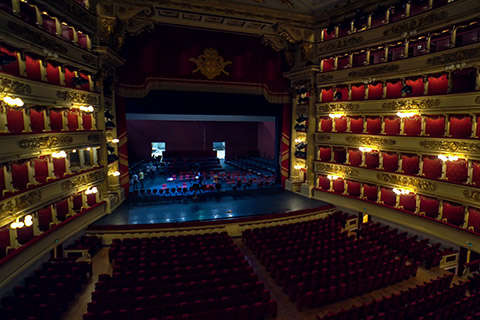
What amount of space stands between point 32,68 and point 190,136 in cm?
2220

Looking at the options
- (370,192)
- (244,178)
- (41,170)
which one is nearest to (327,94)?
(370,192)

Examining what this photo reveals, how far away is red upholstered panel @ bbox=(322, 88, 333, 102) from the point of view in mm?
20219

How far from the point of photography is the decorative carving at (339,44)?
17895 mm

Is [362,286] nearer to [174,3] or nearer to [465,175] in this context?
[465,175]

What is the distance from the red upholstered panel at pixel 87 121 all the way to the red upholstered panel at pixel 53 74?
2.42m

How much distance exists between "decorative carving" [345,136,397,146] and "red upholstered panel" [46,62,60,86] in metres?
16.8

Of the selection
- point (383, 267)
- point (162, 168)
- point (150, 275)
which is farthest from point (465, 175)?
point (162, 168)

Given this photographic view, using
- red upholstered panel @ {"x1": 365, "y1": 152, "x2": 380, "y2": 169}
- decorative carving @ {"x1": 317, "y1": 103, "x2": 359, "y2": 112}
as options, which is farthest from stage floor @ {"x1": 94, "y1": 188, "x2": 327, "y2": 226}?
decorative carving @ {"x1": 317, "y1": 103, "x2": 359, "y2": 112}

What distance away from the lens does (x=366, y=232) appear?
16.0 m

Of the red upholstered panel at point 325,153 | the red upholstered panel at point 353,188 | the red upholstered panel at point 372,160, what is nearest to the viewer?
the red upholstered panel at point 372,160

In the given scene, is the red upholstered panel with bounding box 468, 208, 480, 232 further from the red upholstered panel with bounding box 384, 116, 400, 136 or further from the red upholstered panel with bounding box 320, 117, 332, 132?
the red upholstered panel with bounding box 320, 117, 332, 132

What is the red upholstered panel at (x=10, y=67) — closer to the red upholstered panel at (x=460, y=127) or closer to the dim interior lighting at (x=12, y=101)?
the dim interior lighting at (x=12, y=101)

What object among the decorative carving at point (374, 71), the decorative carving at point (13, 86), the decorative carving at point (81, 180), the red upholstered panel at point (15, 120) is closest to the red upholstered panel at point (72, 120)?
the decorative carving at point (81, 180)

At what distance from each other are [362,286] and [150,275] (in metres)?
7.96
